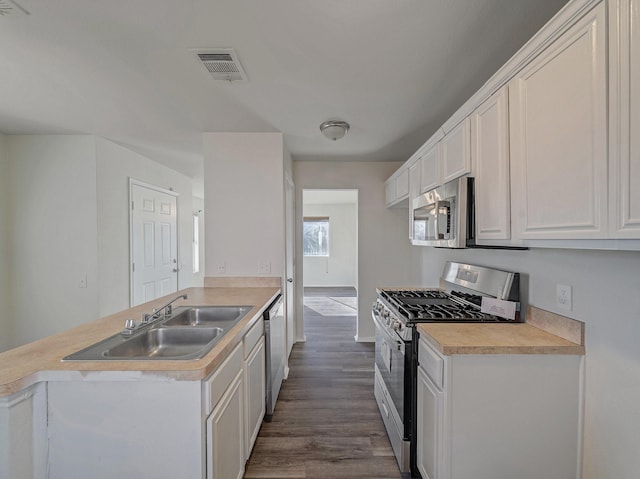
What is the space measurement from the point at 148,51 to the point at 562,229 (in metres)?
2.22

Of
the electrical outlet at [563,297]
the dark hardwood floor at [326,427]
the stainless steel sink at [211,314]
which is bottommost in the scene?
the dark hardwood floor at [326,427]

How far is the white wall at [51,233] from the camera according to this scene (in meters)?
2.89

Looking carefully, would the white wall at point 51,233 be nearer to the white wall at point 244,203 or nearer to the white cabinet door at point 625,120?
the white wall at point 244,203

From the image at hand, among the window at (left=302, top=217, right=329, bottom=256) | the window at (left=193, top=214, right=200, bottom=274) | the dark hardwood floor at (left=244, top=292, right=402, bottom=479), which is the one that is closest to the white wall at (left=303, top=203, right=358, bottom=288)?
the window at (left=302, top=217, right=329, bottom=256)

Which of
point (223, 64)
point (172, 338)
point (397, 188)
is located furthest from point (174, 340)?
point (397, 188)

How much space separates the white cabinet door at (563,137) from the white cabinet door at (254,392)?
1.66m

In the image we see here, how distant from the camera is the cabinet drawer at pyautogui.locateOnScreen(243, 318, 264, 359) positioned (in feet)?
5.57

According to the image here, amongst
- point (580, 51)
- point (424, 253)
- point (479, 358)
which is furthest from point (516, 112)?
point (424, 253)

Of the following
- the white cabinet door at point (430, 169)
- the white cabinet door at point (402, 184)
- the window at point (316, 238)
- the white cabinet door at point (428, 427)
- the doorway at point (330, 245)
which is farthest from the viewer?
the window at point (316, 238)

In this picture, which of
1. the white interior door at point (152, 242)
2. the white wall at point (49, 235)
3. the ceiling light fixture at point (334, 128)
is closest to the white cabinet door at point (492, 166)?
the ceiling light fixture at point (334, 128)

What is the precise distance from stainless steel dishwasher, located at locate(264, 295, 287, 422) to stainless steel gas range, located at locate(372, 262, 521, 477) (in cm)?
86

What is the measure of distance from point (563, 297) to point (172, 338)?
2093mm

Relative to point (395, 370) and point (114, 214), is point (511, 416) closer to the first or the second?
point (395, 370)

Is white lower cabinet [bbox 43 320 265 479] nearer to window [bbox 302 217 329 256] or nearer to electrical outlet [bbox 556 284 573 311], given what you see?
electrical outlet [bbox 556 284 573 311]
